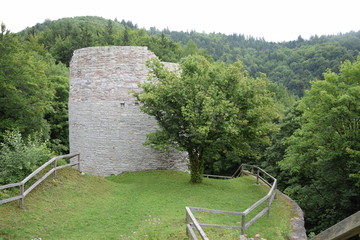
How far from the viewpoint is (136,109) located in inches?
648

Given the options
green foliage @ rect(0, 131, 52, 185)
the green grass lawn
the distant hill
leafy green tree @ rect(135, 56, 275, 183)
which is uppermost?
the distant hill

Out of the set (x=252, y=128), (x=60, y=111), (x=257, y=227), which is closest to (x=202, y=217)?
(x=257, y=227)

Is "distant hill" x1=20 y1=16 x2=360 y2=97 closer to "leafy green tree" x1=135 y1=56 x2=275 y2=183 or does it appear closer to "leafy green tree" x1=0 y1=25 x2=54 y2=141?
"leafy green tree" x1=0 y1=25 x2=54 y2=141

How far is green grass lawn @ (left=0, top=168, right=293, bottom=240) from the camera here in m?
7.61

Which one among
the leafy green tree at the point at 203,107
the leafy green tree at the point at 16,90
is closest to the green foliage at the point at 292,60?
the leafy green tree at the point at 16,90

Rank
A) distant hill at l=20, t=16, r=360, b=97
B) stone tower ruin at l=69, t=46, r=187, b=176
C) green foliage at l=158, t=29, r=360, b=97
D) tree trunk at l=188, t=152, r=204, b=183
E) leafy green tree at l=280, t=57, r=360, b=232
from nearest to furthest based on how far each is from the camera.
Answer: leafy green tree at l=280, t=57, r=360, b=232 → tree trunk at l=188, t=152, r=204, b=183 → stone tower ruin at l=69, t=46, r=187, b=176 → distant hill at l=20, t=16, r=360, b=97 → green foliage at l=158, t=29, r=360, b=97

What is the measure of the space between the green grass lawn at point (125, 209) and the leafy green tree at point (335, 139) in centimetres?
343

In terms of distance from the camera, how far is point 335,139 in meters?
14.7

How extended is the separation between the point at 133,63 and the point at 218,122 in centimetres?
623

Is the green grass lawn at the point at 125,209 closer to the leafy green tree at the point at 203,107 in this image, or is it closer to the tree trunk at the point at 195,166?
the tree trunk at the point at 195,166

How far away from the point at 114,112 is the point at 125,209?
7303 mm

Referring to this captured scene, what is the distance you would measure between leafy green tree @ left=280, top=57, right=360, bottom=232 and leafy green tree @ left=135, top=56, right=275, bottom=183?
300 cm

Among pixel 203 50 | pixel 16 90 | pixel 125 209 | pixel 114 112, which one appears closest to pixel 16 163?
pixel 125 209

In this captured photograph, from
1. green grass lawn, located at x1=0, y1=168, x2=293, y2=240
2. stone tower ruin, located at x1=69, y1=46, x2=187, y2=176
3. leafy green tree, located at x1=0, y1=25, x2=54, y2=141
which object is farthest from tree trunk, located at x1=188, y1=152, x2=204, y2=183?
leafy green tree, located at x1=0, y1=25, x2=54, y2=141
